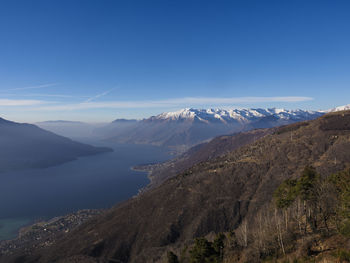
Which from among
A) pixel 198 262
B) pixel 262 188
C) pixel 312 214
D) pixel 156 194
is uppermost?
pixel 312 214

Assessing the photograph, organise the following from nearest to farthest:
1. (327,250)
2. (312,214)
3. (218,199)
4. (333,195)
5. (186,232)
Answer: (327,250) → (333,195) → (312,214) → (186,232) → (218,199)

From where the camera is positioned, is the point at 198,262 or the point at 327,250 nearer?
the point at 327,250

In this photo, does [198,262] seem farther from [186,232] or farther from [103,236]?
[103,236]

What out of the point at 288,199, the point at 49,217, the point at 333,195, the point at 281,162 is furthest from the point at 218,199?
the point at 49,217

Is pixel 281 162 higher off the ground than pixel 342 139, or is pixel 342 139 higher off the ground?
pixel 342 139

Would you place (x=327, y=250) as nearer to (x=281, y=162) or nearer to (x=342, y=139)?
(x=281, y=162)

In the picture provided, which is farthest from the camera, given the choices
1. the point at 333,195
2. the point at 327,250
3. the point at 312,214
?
the point at 312,214

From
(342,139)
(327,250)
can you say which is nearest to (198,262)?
(327,250)
